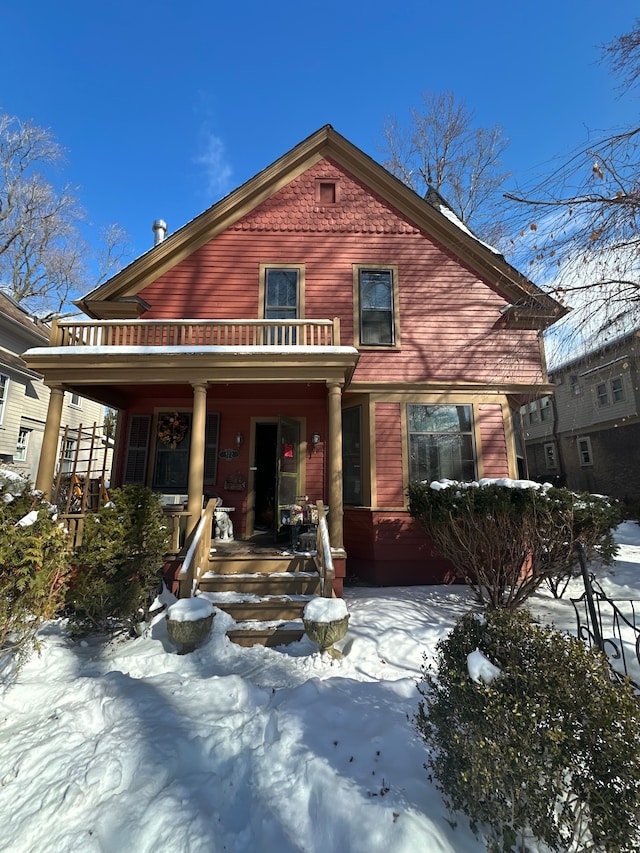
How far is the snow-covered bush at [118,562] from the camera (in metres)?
4.67

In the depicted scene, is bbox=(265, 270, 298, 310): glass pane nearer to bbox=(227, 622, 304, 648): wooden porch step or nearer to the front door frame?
the front door frame

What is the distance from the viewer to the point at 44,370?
684 cm

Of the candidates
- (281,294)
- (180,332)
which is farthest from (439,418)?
(180,332)

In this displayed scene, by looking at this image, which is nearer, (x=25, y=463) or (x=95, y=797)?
(x=95, y=797)

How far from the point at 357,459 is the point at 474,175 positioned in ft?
55.3

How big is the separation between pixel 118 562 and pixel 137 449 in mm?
4274

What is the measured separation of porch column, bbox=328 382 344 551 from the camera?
622 centimetres

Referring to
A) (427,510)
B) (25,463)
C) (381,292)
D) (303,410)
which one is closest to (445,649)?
(427,510)

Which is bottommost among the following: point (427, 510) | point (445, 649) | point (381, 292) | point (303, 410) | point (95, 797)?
point (95, 797)

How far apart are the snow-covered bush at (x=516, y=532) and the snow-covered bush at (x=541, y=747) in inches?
136

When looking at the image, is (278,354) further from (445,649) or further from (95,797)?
(95,797)

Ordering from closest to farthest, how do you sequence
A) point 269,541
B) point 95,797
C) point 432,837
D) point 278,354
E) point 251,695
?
point 432,837 → point 95,797 → point 251,695 → point 278,354 → point 269,541

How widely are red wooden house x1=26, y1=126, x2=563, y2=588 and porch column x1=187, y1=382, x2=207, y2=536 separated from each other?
3.61 ft

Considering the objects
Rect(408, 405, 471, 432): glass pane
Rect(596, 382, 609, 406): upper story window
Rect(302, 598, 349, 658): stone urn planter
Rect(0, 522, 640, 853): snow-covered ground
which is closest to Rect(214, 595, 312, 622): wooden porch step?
Rect(302, 598, 349, 658): stone urn planter
